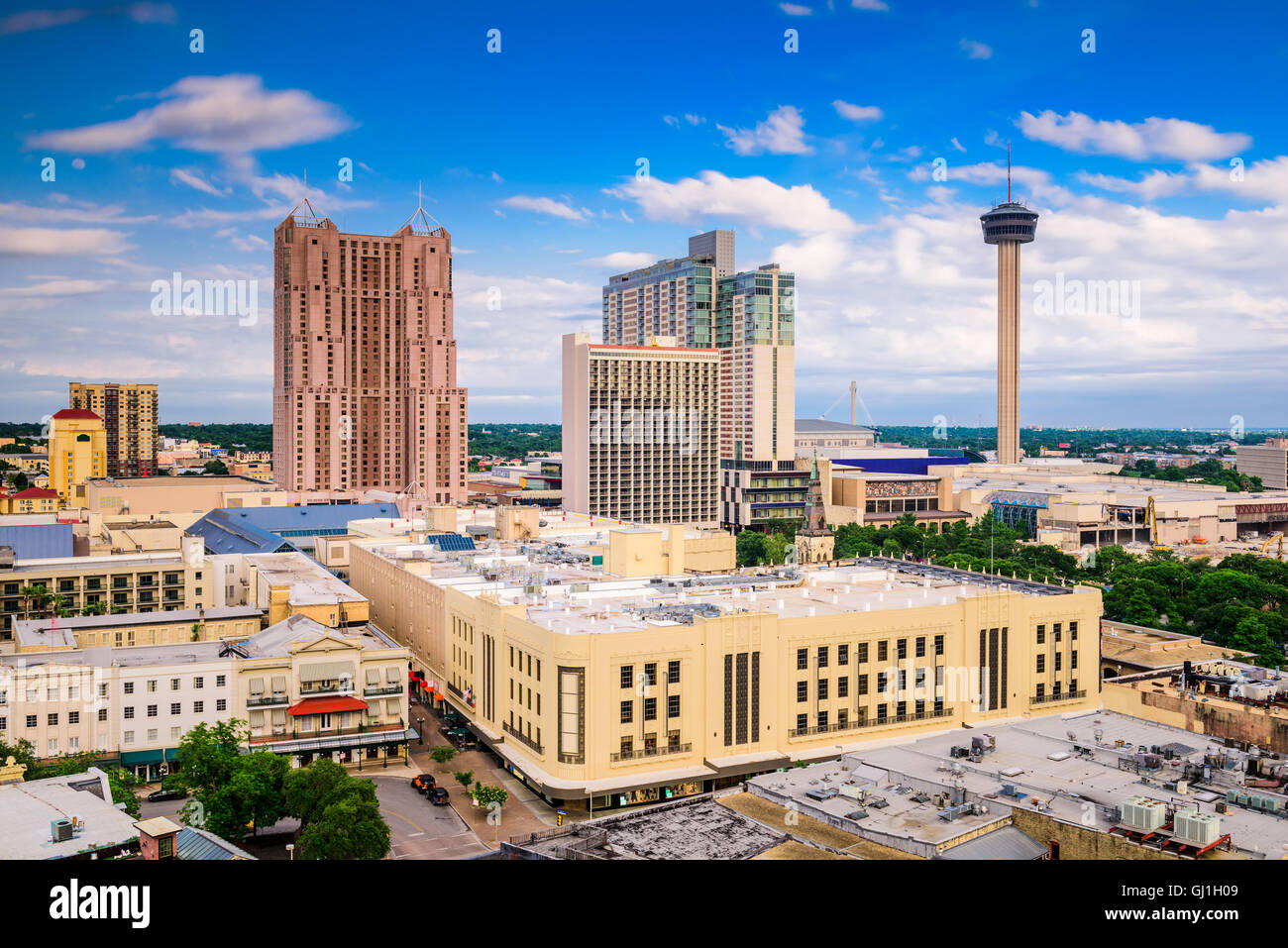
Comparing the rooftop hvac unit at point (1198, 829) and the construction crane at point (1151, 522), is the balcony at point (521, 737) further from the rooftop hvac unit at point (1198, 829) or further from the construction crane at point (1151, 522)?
the construction crane at point (1151, 522)

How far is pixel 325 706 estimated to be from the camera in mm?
41031

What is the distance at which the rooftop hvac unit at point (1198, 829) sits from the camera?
21.5 meters

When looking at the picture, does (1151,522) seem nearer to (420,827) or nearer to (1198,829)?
(420,827)

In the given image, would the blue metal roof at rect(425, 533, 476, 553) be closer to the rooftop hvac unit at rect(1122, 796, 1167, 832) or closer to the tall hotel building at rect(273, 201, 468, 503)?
the rooftop hvac unit at rect(1122, 796, 1167, 832)

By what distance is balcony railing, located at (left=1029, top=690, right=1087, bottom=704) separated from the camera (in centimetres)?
4462

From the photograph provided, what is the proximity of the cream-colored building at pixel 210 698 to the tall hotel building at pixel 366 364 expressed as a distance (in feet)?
262

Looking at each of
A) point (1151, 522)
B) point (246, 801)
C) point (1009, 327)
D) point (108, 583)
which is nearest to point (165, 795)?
point (246, 801)

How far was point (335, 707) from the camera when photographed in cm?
4116

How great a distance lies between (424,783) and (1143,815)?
24903 millimetres

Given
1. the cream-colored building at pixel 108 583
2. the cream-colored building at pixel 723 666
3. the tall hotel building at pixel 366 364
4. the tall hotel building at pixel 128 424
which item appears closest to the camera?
the cream-colored building at pixel 723 666

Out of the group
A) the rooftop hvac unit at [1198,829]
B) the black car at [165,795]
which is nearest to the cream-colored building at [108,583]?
the black car at [165,795]

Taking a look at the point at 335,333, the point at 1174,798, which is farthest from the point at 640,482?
the point at 1174,798
